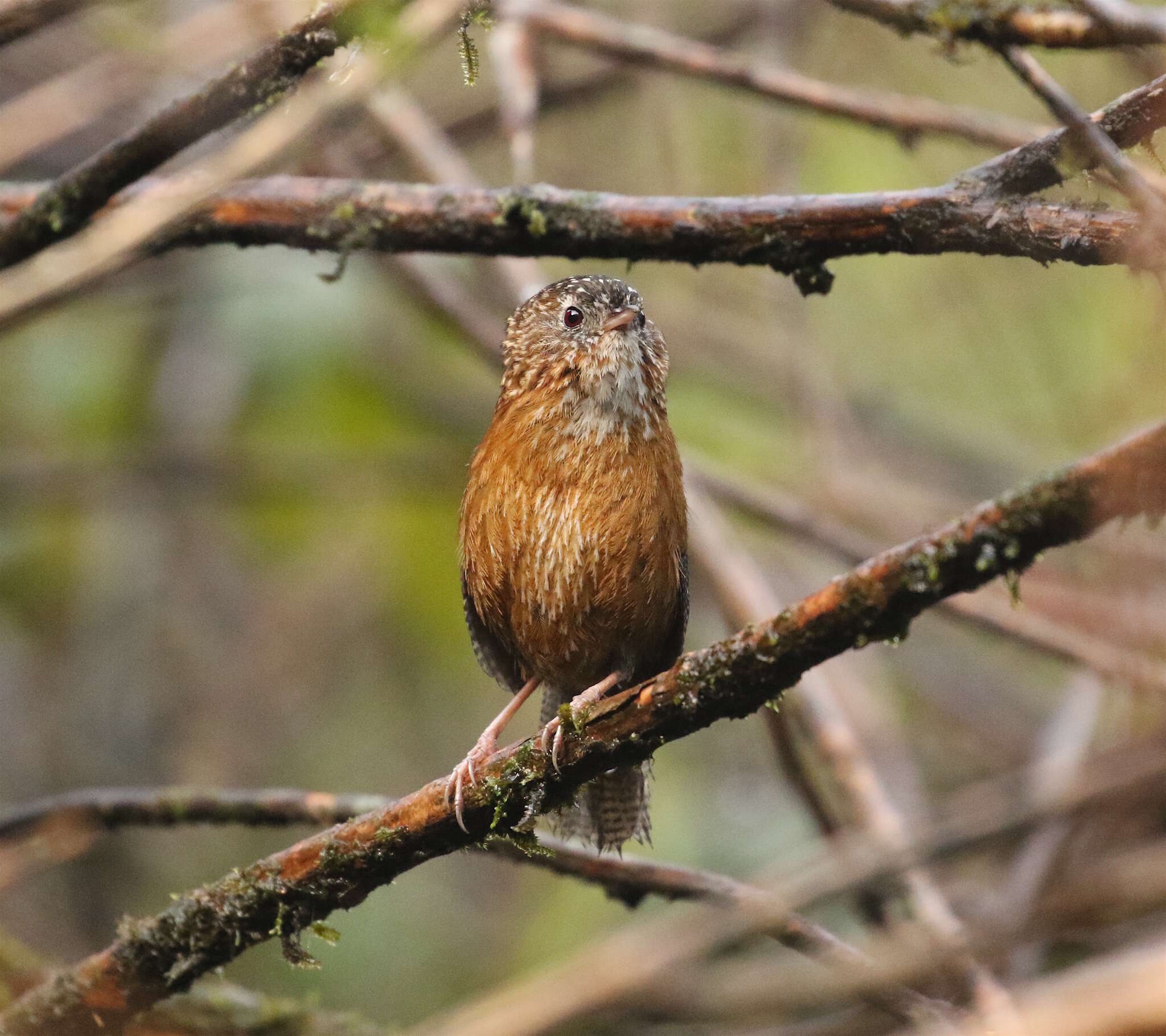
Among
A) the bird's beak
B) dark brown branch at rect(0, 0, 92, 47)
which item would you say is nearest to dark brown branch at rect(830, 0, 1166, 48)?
the bird's beak

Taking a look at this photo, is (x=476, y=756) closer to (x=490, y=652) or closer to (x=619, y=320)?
(x=490, y=652)

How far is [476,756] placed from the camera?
10.6 feet

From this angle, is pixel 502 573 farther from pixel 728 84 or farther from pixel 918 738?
pixel 918 738

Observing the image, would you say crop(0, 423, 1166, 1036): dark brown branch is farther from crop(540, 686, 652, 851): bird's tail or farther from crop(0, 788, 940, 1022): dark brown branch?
crop(540, 686, 652, 851): bird's tail

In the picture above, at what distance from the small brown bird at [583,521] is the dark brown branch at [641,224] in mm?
601

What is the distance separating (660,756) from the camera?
7207 millimetres

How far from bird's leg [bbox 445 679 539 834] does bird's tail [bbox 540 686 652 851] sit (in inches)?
4.1

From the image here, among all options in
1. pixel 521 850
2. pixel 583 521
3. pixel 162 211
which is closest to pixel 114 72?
pixel 583 521

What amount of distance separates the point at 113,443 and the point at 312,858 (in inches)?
177

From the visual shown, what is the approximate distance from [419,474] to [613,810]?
133 inches

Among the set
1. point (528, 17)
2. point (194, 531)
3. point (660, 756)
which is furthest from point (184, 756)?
point (528, 17)

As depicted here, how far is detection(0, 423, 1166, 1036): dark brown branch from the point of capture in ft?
5.75

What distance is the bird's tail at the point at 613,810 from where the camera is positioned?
3.82m

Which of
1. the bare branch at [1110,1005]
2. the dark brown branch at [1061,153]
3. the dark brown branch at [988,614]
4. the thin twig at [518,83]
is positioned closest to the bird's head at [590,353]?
the thin twig at [518,83]
